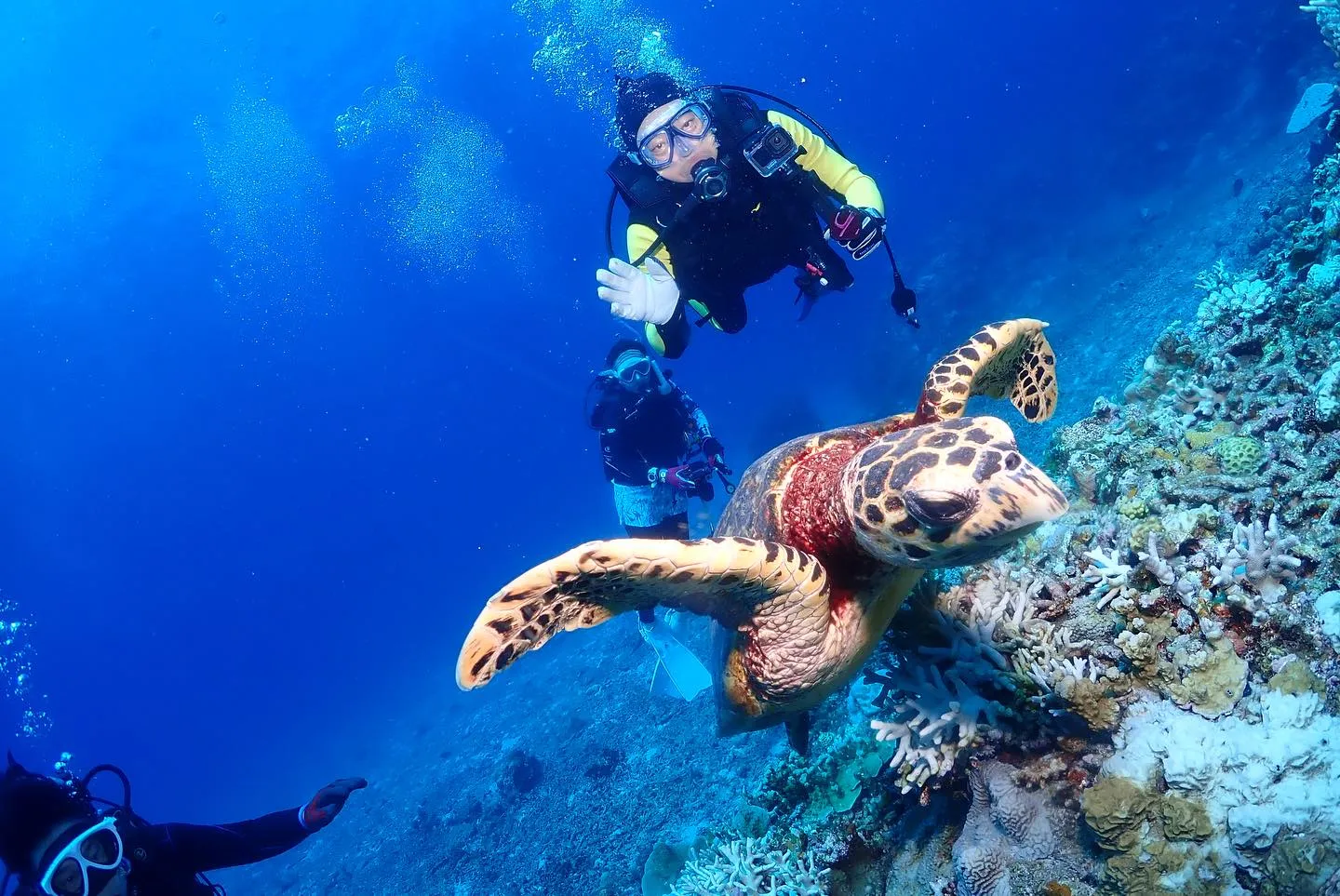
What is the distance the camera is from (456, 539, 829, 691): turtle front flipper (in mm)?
1977

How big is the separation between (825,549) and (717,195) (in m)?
3.25

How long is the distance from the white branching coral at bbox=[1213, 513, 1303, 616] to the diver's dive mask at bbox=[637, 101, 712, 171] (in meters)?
4.37

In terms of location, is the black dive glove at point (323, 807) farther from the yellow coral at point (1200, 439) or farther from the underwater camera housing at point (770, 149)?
the yellow coral at point (1200, 439)

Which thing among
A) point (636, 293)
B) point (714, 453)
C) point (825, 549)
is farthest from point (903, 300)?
point (714, 453)

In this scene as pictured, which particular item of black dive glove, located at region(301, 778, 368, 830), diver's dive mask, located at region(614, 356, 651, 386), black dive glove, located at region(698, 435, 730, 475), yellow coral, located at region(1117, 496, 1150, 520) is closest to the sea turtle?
yellow coral, located at region(1117, 496, 1150, 520)

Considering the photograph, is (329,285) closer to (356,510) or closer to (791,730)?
(356,510)

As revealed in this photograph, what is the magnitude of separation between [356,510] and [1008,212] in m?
82.8

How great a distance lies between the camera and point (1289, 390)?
11.3 feet

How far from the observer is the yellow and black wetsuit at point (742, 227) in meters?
5.19

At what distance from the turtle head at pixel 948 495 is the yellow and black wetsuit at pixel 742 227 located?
10.2ft

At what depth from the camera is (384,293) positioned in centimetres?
8012

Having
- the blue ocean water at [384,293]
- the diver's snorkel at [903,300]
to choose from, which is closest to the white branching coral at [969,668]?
the diver's snorkel at [903,300]

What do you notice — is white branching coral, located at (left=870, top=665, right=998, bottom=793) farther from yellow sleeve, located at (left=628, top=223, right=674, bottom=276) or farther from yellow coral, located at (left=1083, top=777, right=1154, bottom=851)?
yellow sleeve, located at (left=628, top=223, right=674, bottom=276)

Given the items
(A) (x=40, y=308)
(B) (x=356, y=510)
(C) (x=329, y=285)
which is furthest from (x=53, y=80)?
(B) (x=356, y=510)
